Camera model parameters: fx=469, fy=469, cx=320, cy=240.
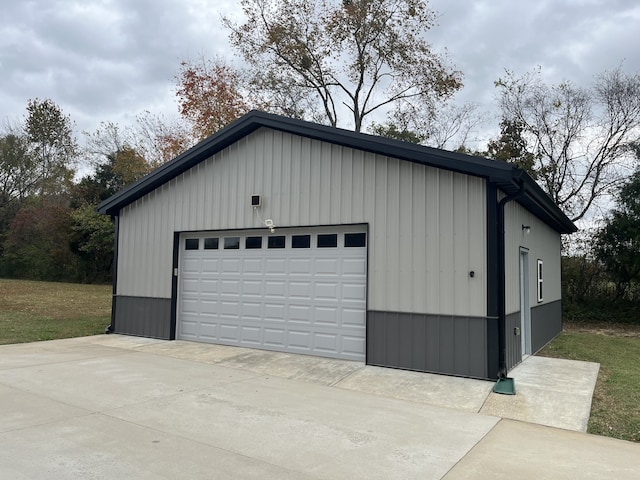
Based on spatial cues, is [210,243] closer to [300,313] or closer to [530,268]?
[300,313]

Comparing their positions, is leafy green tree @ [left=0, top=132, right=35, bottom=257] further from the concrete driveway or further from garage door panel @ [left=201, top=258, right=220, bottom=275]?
the concrete driveway

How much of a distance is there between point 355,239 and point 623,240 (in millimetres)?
11882

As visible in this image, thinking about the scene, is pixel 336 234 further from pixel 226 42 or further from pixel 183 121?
pixel 183 121

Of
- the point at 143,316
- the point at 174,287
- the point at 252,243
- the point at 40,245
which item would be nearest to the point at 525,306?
the point at 252,243

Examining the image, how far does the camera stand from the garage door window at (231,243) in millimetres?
9570

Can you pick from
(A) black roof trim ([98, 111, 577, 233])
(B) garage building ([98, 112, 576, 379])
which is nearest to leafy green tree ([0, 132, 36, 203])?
(A) black roof trim ([98, 111, 577, 233])

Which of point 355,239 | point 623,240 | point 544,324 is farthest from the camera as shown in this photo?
point 623,240

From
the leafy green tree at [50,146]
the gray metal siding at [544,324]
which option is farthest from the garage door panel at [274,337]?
the leafy green tree at [50,146]

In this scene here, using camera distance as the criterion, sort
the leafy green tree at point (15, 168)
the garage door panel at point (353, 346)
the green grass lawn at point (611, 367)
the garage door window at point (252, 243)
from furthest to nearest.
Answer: the leafy green tree at point (15, 168) → the garage door window at point (252, 243) → the garage door panel at point (353, 346) → the green grass lawn at point (611, 367)

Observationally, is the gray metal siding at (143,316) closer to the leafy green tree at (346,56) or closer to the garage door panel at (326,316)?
the garage door panel at (326,316)

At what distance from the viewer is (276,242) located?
903 centimetres

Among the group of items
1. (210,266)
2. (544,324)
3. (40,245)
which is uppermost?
(40,245)

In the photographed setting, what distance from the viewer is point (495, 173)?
6.55m

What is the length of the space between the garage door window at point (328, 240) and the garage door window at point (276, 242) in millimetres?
857
